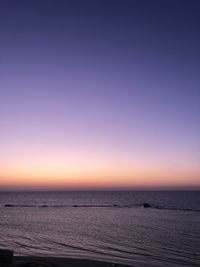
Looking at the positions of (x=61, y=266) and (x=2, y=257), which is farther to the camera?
(x=61, y=266)

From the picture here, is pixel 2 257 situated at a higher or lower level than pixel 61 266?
higher

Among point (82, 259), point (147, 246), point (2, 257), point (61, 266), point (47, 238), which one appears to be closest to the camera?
point (2, 257)

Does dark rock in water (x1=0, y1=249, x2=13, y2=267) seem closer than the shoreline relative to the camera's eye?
Yes

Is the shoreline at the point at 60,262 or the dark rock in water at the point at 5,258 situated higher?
the dark rock in water at the point at 5,258

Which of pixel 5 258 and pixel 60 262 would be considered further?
pixel 60 262

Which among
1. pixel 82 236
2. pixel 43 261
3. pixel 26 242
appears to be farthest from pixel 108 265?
pixel 82 236

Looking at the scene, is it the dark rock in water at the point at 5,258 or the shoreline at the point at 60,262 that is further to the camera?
the shoreline at the point at 60,262

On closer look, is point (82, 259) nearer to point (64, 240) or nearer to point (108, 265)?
point (108, 265)

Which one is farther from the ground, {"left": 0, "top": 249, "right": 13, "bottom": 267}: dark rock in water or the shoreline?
{"left": 0, "top": 249, "right": 13, "bottom": 267}: dark rock in water

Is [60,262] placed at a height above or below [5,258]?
below

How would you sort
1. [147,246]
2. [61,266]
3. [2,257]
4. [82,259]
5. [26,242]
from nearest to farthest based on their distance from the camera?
[2,257] → [61,266] → [82,259] → [147,246] → [26,242]

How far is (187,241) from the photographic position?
1166 inches

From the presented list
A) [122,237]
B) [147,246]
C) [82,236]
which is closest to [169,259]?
[147,246]

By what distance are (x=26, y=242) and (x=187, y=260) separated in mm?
14988
